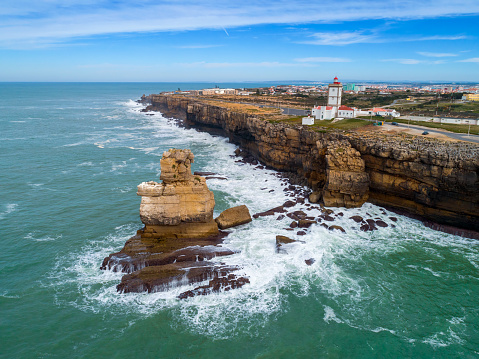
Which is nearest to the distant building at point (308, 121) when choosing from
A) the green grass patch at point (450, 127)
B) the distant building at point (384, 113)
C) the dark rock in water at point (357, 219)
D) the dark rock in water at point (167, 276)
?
the green grass patch at point (450, 127)

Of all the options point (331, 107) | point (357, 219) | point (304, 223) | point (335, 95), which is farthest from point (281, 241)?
point (335, 95)

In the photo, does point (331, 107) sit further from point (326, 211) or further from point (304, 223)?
point (304, 223)

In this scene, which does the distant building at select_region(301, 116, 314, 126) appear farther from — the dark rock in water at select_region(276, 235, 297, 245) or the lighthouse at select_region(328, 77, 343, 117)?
the dark rock in water at select_region(276, 235, 297, 245)

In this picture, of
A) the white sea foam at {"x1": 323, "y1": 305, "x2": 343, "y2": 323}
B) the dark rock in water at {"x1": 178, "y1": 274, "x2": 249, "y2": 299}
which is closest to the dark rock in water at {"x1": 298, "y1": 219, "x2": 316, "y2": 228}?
the dark rock in water at {"x1": 178, "y1": 274, "x2": 249, "y2": 299}

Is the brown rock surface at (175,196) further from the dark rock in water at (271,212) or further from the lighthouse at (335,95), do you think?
the lighthouse at (335,95)

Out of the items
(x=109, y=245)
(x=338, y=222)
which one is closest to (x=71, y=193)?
(x=109, y=245)

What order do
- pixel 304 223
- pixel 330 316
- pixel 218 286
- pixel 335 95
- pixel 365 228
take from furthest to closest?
pixel 335 95
pixel 304 223
pixel 365 228
pixel 218 286
pixel 330 316
